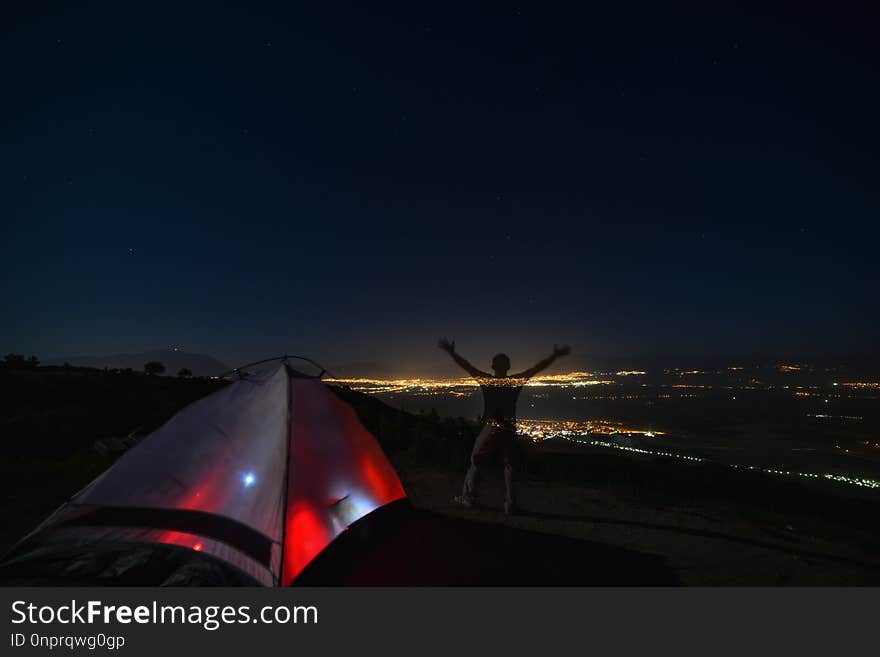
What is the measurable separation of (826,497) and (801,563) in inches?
222

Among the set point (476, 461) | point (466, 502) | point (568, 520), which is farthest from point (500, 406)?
point (568, 520)

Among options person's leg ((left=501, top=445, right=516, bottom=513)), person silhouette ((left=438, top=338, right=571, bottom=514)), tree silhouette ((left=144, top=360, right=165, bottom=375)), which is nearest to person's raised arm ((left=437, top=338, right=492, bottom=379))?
person silhouette ((left=438, top=338, right=571, bottom=514))

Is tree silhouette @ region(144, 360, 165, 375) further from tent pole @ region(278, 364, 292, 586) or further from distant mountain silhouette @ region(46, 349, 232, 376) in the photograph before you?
tent pole @ region(278, 364, 292, 586)

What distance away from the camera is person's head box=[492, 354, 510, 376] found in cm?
796

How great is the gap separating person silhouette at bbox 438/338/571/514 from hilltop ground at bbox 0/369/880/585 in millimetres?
966

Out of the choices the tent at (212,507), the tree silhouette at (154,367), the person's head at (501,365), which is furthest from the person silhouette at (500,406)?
the tree silhouette at (154,367)

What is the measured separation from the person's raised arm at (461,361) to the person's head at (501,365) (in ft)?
0.66

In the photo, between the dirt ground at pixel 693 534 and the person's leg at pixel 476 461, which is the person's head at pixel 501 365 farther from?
the dirt ground at pixel 693 534

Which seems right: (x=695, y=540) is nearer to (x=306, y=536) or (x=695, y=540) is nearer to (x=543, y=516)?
(x=543, y=516)

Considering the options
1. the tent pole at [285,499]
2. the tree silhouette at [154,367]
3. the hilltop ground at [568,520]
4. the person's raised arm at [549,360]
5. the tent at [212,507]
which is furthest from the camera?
the tree silhouette at [154,367]

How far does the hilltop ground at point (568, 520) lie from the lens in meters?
5.52

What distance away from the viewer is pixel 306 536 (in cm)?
508

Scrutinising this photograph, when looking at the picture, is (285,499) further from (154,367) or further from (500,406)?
(154,367)

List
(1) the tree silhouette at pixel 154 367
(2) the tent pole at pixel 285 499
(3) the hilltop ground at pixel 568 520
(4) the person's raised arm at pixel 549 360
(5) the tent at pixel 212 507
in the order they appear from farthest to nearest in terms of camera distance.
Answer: (1) the tree silhouette at pixel 154 367, (4) the person's raised arm at pixel 549 360, (3) the hilltop ground at pixel 568 520, (5) the tent at pixel 212 507, (2) the tent pole at pixel 285 499
